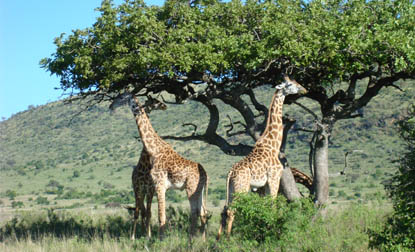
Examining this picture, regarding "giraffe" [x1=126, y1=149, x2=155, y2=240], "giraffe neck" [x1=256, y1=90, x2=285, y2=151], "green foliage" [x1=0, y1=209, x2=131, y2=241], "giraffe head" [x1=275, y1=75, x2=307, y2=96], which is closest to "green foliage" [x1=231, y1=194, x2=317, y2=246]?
"giraffe neck" [x1=256, y1=90, x2=285, y2=151]

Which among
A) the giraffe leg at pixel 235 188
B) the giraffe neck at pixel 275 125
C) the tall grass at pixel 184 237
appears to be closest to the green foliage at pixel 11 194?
the tall grass at pixel 184 237

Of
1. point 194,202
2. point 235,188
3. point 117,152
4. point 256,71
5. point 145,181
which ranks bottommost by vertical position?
point 194,202

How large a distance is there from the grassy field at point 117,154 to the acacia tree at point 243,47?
5866mm

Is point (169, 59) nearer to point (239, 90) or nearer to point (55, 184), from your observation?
point (239, 90)

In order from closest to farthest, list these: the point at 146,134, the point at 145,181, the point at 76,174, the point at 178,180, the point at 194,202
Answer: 1. the point at 178,180
2. the point at 194,202
3. the point at 146,134
4. the point at 145,181
5. the point at 76,174

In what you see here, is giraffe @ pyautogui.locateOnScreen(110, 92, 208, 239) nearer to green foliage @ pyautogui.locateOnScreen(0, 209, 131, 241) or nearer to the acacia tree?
the acacia tree

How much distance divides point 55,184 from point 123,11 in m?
39.2

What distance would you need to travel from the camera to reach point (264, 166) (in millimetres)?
13273

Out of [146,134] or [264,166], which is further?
[146,134]

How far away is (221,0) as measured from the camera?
15305 mm

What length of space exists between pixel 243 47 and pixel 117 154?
151 feet

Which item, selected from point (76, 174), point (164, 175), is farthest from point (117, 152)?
point (164, 175)

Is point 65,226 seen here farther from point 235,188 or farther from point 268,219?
point 268,219

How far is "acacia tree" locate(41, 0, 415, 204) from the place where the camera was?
12.9 metres
